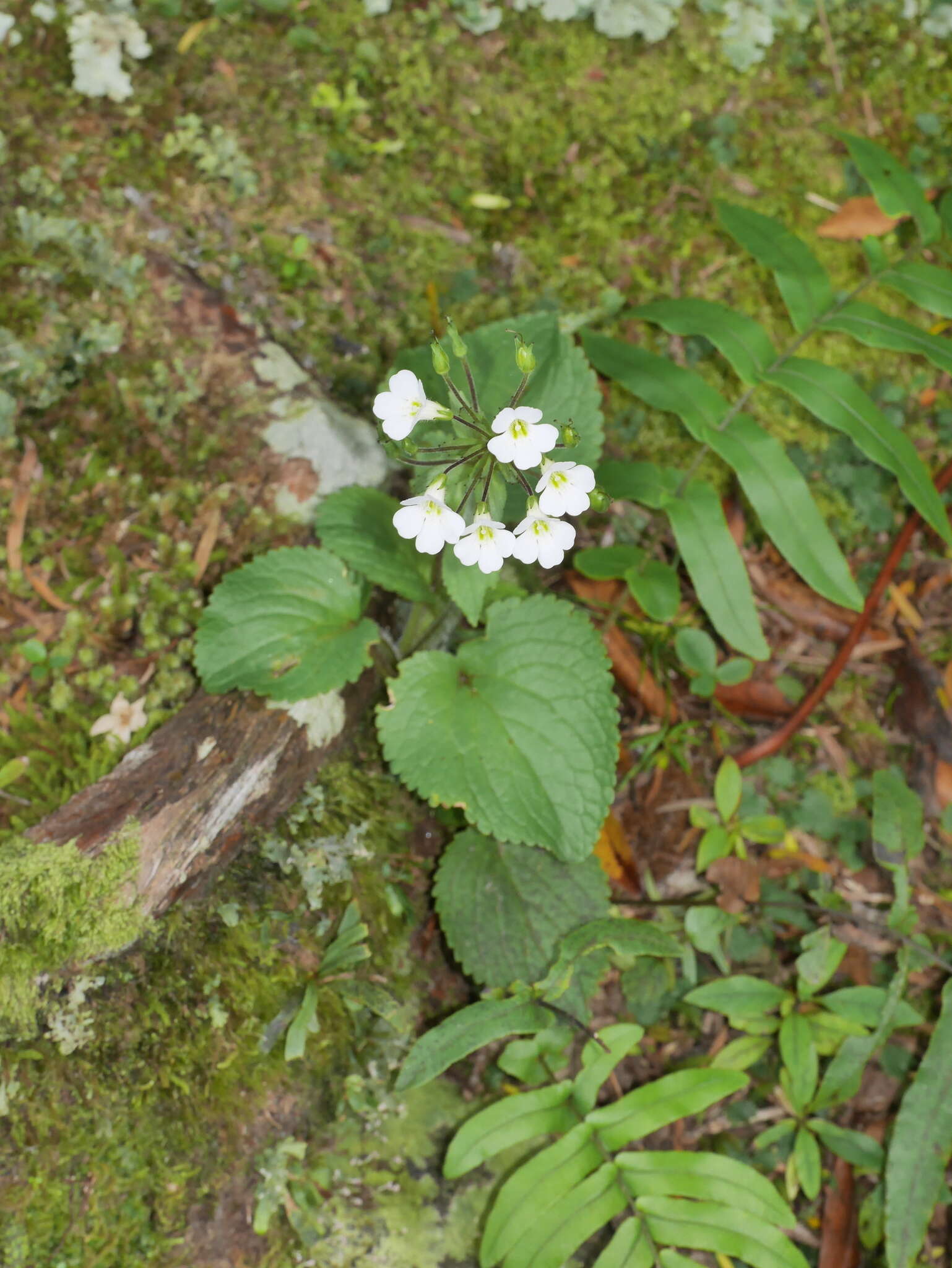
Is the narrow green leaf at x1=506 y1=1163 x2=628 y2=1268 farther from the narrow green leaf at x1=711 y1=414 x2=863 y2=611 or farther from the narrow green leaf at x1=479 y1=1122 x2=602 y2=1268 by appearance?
the narrow green leaf at x1=711 y1=414 x2=863 y2=611

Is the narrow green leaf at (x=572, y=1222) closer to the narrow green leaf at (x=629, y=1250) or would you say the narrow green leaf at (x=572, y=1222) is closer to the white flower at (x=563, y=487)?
the narrow green leaf at (x=629, y=1250)

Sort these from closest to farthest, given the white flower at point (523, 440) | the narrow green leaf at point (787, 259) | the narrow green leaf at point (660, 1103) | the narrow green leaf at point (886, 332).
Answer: the white flower at point (523, 440)
the narrow green leaf at point (660, 1103)
the narrow green leaf at point (886, 332)
the narrow green leaf at point (787, 259)

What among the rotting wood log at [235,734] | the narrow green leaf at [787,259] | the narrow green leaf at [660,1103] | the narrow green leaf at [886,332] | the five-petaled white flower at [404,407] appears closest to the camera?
the five-petaled white flower at [404,407]

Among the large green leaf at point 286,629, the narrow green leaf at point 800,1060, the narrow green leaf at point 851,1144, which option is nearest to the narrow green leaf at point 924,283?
the large green leaf at point 286,629

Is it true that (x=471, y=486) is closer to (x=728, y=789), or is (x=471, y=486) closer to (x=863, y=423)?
(x=863, y=423)

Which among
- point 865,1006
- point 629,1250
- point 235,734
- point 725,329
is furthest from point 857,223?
point 629,1250

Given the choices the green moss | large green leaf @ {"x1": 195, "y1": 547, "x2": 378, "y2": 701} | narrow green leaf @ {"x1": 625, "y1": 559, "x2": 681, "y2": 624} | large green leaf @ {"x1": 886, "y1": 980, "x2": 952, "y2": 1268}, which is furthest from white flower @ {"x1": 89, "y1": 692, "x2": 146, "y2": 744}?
large green leaf @ {"x1": 886, "y1": 980, "x2": 952, "y2": 1268}

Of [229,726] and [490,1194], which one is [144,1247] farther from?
[229,726]
